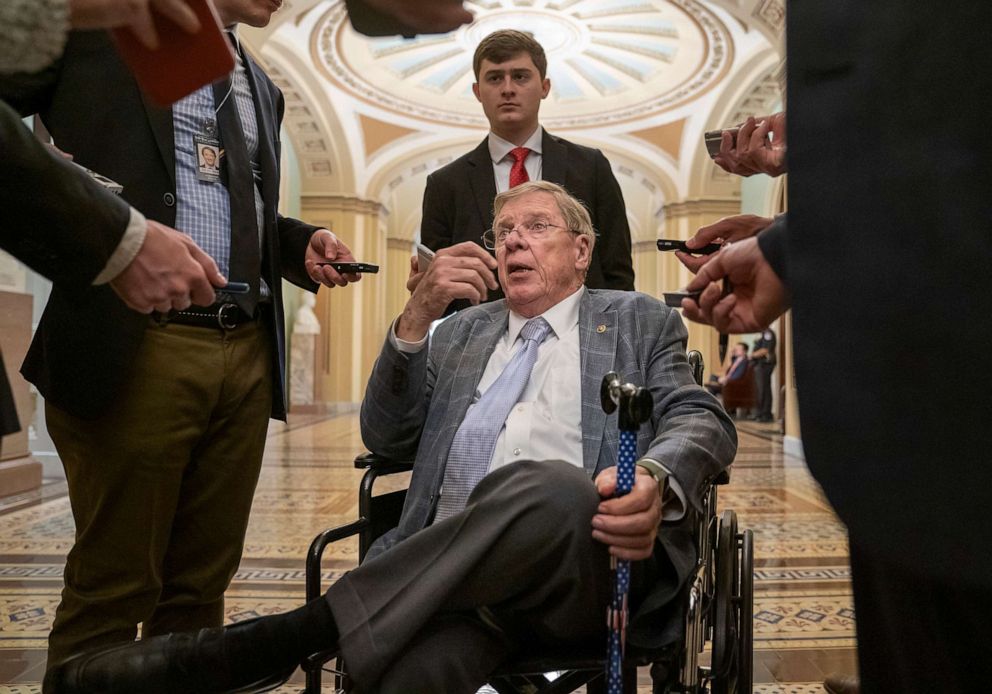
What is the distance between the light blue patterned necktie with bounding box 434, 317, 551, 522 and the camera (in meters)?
1.87

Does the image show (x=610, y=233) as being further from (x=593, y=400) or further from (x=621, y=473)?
(x=621, y=473)

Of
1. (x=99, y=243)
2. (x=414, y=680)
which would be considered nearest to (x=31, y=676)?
(x=414, y=680)

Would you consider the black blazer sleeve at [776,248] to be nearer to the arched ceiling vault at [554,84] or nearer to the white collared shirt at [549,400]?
the white collared shirt at [549,400]

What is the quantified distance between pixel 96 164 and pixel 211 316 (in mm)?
404

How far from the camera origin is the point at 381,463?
2.00 meters

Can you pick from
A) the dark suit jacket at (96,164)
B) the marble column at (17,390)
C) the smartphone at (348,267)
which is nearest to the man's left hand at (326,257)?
the smartphone at (348,267)

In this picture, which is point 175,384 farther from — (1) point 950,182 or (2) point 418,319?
(1) point 950,182

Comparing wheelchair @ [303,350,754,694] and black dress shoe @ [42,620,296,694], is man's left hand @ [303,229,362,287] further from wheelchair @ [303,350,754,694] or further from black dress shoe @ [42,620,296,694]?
black dress shoe @ [42,620,296,694]

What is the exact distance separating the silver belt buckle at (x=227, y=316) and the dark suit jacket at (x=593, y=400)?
360 mm

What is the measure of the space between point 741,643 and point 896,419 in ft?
4.36

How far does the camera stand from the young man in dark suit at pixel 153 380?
1.67 metres

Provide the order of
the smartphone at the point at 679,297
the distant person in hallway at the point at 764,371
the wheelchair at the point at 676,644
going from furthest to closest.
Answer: the distant person in hallway at the point at 764,371 < the wheelchair at the point at 676,644 < the smartphone at the point at 679,297

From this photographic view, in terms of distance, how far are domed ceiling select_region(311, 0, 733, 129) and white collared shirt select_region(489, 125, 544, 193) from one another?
858cm

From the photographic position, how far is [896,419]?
2.37 ft
